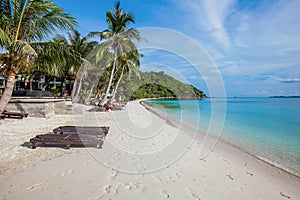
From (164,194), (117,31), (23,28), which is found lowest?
(164,194)

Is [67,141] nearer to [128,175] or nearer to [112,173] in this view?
[112,173]

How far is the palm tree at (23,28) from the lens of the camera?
5.24 metres

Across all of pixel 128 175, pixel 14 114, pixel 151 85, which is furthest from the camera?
pixel 151 85

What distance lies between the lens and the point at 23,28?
236 inches

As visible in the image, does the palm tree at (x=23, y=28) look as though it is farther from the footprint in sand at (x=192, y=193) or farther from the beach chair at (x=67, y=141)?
the footprint in sand at (x=192, y=193)

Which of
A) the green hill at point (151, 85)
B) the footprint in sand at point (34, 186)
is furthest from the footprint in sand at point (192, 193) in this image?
the green hill at point (151, 85)

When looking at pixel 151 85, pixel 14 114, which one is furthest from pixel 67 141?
pixel 151 85

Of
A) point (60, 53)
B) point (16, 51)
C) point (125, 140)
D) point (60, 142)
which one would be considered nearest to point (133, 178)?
point (60, 142)

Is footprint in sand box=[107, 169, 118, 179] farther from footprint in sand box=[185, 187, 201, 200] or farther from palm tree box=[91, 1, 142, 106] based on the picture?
palm tree box=[91, 1, 142, 106]

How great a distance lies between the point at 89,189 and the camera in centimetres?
295

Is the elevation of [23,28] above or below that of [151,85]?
below

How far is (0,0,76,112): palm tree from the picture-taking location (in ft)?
17.2

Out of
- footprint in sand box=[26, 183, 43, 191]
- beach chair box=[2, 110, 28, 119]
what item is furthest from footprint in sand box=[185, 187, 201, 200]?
beach chair box=[2, 110, 28, 119]

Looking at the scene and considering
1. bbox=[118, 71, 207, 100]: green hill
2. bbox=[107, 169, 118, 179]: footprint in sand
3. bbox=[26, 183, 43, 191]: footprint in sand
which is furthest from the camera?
bbox=[118, 71, 207, 100]: green hill
